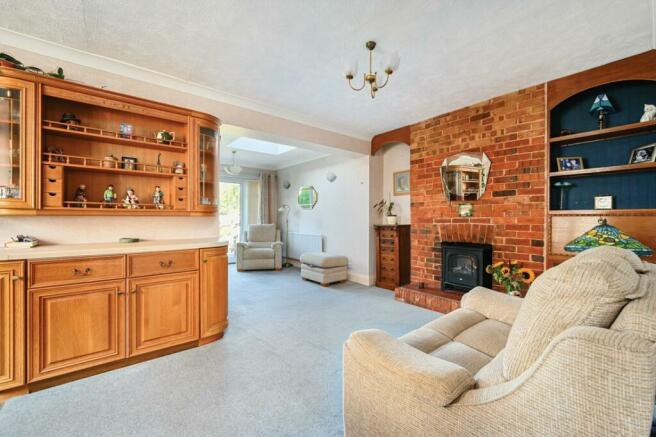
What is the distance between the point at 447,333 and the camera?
1659mm

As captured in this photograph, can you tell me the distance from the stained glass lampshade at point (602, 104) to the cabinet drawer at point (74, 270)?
4413 millimetres

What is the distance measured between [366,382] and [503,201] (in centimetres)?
303

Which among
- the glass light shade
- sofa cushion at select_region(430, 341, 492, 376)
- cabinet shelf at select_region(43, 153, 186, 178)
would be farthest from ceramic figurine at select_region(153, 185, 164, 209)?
sofa cushion at select_region(430, 341, 492, 376)

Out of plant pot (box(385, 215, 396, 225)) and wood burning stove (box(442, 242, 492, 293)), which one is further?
plant pot (box(385, 215, 396, 225))

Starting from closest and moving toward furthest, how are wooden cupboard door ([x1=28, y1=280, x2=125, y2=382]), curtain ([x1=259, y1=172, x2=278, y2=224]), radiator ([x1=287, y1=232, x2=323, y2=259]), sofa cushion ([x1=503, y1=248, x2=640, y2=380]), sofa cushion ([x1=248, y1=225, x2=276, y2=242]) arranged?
sofa cushion ([x1=503, y1=248, x2=640, y2=380])
wooden cupboard door ([x1=28, y1=280, x2=125, y2=382])
radiator ([x1=287, y1=232, x2=323, y2=259])
sofa cushion ([x1=248, y1=225, x2=276, y2=242])
curtain ([x1=259, y1=172, x2=278, y2=224])

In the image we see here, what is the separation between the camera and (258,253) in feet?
19.6

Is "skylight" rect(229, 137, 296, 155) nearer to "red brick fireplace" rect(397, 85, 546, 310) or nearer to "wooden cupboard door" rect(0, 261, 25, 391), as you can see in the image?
"red brick fireplace" rect(397, 85, 546, 310)

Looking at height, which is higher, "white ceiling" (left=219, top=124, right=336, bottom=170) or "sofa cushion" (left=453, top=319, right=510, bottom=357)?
"white ceiling" (left=219, top=124, right=336, bottom=170)

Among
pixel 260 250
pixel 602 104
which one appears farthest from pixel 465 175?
pixel 260 250

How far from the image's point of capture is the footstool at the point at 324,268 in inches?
188

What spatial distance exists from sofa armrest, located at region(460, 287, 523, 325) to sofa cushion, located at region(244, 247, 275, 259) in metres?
4.57

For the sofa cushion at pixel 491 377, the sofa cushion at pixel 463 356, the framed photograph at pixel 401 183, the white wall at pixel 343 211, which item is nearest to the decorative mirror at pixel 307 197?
the white wall at pixel 343 211

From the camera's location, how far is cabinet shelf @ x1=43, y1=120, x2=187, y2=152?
2.22 meters

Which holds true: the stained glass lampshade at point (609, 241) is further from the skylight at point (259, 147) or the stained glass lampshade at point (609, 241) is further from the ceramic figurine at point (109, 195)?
the skylight at point (259, 147)
